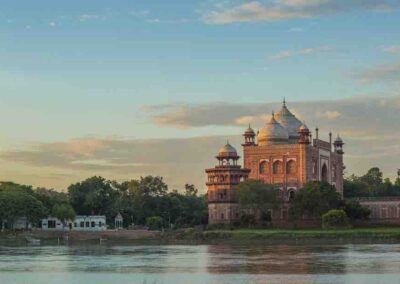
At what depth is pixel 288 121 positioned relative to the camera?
106 meters

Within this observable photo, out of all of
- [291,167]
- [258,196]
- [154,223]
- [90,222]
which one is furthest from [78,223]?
[291,167]

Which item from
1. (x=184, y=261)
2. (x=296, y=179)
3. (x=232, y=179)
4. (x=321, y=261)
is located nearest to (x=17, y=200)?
(x=232, y=179)

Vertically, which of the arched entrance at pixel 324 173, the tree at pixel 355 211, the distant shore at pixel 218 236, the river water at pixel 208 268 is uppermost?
the arched entrance at pixel 324 173

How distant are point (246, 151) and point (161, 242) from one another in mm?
19089

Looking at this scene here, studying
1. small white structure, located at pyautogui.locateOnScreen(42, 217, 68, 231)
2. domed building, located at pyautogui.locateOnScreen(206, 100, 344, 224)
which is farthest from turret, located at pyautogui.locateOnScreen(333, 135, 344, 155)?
small white structure, located at pyautogui.locateOnScreen(42, 217, 68, 231)

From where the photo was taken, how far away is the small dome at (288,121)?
344 feet

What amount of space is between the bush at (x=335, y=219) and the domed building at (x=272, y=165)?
944cm

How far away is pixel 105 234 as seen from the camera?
9119 cm

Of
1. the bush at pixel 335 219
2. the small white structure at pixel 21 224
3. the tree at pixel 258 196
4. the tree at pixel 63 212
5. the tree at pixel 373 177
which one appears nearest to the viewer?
the bush at pixel 335 219

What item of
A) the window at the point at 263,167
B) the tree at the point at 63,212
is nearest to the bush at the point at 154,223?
the tree at the point at 63,212

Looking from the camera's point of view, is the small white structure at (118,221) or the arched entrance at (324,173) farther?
the small white structure at (118,221)

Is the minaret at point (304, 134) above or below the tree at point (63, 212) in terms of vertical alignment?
above

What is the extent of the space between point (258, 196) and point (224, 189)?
257 inches

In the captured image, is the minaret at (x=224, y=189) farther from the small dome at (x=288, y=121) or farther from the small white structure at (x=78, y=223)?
the small white structure at (x=78, y=223)
